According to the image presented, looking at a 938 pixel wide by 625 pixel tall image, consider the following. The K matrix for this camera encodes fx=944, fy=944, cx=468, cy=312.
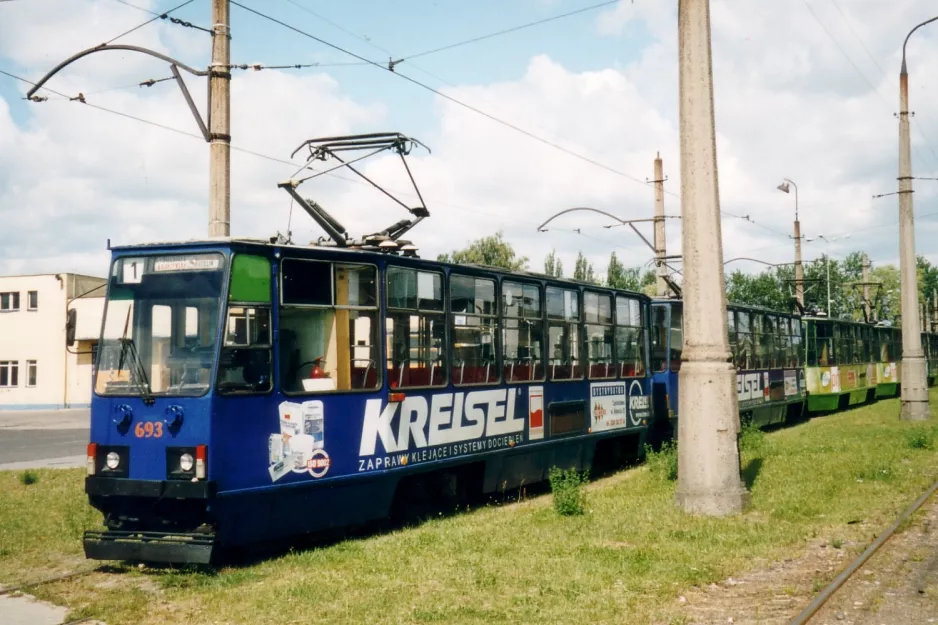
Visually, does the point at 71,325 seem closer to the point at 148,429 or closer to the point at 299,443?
the point at 148,429

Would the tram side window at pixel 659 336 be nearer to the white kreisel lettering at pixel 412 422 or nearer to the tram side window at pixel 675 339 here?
the tram side window at pixel 675 339

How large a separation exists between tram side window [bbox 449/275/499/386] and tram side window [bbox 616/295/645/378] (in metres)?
4.17

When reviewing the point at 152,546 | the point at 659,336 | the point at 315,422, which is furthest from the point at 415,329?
the point at 659,336

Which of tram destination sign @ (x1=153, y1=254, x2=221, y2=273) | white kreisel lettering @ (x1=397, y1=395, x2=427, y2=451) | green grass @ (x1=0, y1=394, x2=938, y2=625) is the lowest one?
green grass @ (x1=0, y1=394, x2=938, y2=625)

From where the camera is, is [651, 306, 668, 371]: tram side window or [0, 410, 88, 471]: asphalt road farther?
[0, 410, 88, 471]: asphalt road

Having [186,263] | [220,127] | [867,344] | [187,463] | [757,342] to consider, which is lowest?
[187,463]

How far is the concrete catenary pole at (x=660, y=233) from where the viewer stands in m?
24.8

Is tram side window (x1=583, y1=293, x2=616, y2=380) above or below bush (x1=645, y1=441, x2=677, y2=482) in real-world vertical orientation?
above

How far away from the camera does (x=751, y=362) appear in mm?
23422

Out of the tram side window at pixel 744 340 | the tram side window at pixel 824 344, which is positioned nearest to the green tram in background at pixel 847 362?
the tram side window at pixel 824 344

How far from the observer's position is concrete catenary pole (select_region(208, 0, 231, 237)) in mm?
10953

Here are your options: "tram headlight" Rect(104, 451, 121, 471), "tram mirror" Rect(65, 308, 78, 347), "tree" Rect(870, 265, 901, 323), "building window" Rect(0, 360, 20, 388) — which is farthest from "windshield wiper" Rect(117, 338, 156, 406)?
"tree" Rect(870, 265, 901, 323)

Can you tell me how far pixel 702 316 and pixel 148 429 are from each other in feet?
20.4

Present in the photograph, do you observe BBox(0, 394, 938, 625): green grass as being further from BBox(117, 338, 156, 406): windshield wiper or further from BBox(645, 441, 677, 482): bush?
BBox(117, 338, 156, 406): windshield wiper
